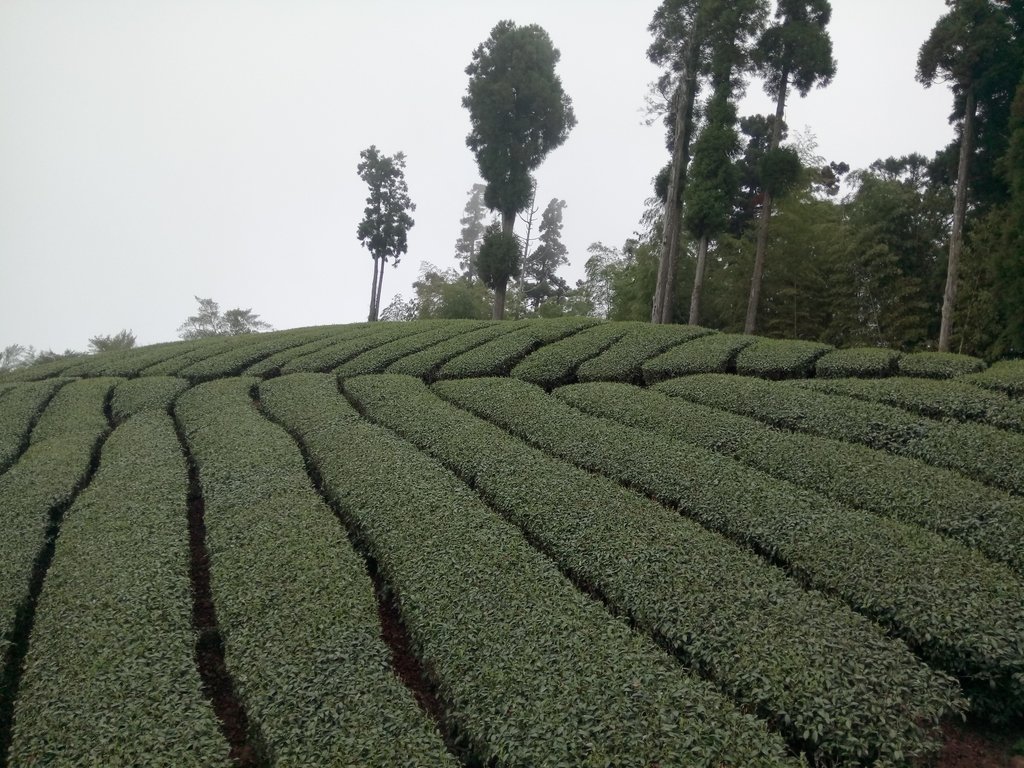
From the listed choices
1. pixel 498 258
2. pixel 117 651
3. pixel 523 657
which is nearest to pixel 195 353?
pixel 498 258

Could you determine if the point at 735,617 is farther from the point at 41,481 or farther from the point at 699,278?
the point at 699,278

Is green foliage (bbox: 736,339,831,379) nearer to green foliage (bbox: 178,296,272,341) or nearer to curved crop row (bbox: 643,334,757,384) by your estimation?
curved crop row (bbox: 643,334,757,384)

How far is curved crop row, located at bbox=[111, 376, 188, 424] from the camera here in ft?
46.6

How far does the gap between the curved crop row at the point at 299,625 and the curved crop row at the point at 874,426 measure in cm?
668

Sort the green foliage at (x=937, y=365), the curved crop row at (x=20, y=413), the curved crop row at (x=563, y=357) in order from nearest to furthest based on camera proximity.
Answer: the green foliage at (x=937, y=365), the curved crop row at (x=20, y=413), the curved crop row at (x=563, y=357)

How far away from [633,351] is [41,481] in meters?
10.7

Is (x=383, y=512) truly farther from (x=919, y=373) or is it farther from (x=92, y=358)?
(x=92, y=358)

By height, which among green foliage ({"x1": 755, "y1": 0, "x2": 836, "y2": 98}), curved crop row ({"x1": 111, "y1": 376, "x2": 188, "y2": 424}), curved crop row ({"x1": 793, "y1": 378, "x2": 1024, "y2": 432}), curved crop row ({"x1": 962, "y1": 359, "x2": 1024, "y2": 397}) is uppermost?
green foliage ({"x1": 755, "y1": 0, "x2": 836, "y2": 98})

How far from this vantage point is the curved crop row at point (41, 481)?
7398mm

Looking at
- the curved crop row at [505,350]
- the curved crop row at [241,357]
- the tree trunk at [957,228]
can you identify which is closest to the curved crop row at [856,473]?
the curved crop row at [505,350]

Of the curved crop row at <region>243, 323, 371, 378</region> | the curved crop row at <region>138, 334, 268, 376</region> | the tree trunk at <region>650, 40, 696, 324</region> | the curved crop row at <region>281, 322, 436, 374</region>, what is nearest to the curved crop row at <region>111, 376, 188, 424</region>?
the curved crop row at <region>138, 334, 268, 376</region>

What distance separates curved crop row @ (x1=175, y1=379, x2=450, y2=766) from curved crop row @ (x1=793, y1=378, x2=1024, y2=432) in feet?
27.0

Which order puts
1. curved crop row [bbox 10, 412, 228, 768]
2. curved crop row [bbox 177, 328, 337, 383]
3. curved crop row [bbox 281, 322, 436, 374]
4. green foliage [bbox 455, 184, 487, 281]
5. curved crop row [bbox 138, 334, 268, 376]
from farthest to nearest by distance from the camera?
green foliage [bbox 455, 184, 487, 281]
curved crop row [bbox 138, 334, 268, 376]
curved crop row [bbox 177, 328, 337, 383]
curved crop row [bbox 281, 322, 436, 374]
curved crop row [bbox 10, 412, 228, 768]

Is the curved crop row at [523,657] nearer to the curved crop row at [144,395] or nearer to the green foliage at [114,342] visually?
the curved crop row at [144,395]
